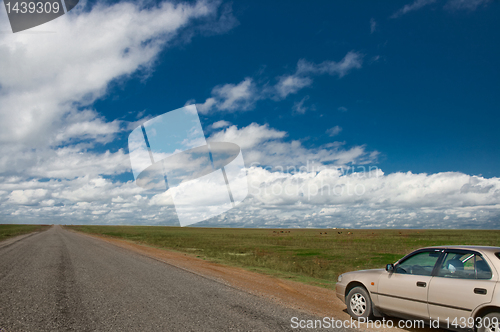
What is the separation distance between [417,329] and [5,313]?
8.85 meters

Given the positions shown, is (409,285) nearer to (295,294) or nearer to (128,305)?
(295,294)

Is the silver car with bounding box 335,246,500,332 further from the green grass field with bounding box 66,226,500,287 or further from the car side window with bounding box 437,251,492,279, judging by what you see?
the green grass field with bounding box 66,226,500,287

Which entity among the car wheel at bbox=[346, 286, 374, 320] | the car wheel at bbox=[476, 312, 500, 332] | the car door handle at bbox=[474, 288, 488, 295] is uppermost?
the car door handle at bbox=[474, 288, 488, 295]

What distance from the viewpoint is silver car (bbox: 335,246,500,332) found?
4.97 metres

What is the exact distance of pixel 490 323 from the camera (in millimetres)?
4781

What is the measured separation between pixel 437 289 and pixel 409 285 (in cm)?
56

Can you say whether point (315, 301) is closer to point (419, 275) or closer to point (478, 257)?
point (419, 275)

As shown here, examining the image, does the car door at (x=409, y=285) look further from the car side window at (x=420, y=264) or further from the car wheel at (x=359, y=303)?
the car wheel at (x=359, y=303)

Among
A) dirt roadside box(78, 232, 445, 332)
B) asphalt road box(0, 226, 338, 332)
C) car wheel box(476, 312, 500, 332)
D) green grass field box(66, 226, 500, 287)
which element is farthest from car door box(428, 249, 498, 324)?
green grass field box(66, 226, 500, 287)

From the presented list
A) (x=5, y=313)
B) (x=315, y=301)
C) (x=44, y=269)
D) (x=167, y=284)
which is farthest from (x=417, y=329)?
(x=44, y=269)

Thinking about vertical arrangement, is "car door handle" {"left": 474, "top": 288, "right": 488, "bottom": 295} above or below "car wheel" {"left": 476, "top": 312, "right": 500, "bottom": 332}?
above

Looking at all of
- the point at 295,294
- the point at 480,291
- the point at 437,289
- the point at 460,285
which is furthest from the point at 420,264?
the point at 295,294

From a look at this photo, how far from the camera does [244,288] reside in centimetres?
1035

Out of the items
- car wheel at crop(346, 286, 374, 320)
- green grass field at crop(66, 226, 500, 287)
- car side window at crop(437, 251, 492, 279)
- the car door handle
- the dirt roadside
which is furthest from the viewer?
green grass field at crop(66, 226, 500, 287)
